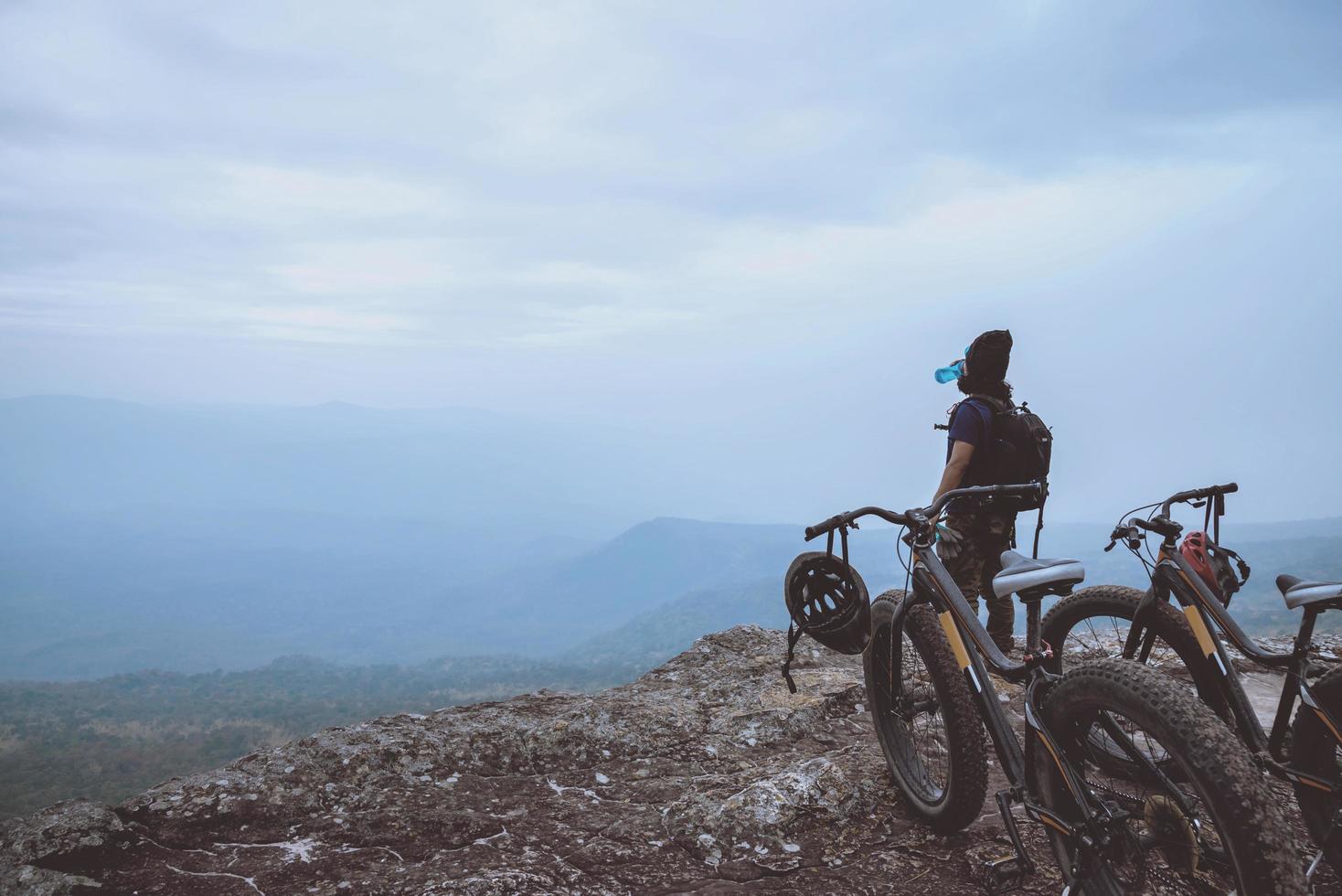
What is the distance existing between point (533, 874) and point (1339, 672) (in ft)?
13.7

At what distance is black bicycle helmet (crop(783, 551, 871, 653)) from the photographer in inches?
209

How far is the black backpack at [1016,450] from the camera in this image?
20.1 ft

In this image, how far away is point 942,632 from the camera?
4188mm

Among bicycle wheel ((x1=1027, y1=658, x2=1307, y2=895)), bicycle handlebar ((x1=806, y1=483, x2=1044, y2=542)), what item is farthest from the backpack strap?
bicycle wheel ((x1=1027, y1=658, x2=1307, y2=895))

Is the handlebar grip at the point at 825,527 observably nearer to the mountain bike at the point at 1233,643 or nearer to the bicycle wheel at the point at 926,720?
the bicycle wheel at the point at 926,720

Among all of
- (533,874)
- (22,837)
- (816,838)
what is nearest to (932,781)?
(816,838)

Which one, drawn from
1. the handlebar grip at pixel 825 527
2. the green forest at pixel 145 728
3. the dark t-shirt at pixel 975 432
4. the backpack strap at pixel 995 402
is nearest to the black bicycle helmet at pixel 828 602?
the handlebar grip at pixel 825 527

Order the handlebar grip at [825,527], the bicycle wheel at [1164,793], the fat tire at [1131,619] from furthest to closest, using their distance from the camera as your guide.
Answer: the handlebar grip at [825,527]
the fat tire at [1131,619]
the bicycle wheel at [1164,793]

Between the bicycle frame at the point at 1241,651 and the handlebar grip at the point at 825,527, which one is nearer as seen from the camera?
the bicycle frame at the point at 1241,651

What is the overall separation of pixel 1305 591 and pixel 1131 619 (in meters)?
1.15

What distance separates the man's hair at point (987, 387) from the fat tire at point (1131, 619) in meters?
1.99

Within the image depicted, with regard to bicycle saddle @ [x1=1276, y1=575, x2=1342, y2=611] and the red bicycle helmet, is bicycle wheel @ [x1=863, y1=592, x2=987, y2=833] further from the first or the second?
bicycle saddle @ [x1=1276, y1=575, x2=1342, y2=611]

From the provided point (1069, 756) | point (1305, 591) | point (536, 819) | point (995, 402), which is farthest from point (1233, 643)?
point (536, 819)

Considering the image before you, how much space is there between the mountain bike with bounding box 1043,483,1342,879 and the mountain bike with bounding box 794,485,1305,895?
1.54ft
